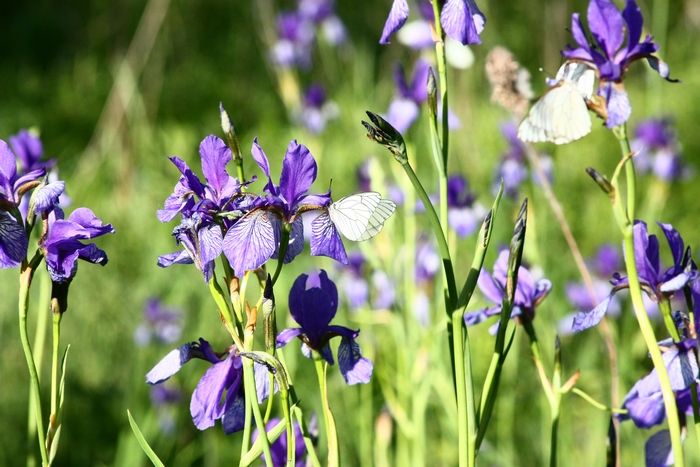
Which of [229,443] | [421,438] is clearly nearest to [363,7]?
[229,443]

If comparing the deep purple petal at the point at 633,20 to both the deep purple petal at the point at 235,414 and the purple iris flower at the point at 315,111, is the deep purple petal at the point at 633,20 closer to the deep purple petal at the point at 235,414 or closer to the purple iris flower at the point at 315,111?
the deep purple petal at the point at 235,414

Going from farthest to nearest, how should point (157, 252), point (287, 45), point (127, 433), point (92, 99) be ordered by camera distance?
point (92, 99) → point (287, 45) → point (157, 252) → point (127, 433)

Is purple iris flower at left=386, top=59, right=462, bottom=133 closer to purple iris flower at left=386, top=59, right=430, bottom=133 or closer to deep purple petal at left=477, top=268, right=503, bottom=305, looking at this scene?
purple iris flower at left=386, top=59, right=430, bottom=133

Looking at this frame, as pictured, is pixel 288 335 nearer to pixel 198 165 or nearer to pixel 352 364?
pixel 352 364

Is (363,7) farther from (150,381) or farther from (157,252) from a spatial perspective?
(150,381)

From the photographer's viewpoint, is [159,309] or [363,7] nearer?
[159,309]

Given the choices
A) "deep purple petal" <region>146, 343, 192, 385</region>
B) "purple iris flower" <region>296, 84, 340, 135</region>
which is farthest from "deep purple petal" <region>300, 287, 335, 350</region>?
"purple iris flower" <region>296, 84, 340, 135</region>

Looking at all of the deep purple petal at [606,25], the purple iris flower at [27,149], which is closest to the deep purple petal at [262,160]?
the deep purple petal at [606,25]
